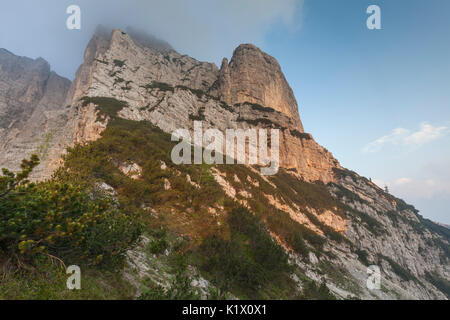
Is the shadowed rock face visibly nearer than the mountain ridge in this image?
No

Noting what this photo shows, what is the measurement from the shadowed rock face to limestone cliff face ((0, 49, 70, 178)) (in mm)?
42595

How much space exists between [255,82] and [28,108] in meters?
71.0

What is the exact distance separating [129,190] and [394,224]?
54048 millimetres

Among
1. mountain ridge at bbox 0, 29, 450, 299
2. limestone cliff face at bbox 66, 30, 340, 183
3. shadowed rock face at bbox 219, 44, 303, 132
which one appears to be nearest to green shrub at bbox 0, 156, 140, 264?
mountain ridge at bbox 0, 29, 450, 299

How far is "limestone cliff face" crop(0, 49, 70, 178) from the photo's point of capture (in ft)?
109

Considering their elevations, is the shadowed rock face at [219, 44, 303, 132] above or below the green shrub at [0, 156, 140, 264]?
above

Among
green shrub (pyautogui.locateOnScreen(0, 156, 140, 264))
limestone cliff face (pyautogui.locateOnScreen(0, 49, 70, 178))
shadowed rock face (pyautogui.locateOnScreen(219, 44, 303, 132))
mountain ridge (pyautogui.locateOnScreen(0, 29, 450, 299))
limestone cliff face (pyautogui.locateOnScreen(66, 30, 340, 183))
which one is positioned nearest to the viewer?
green shrub (pyautogui.locateOnScreen(0, 156, 140, 264))

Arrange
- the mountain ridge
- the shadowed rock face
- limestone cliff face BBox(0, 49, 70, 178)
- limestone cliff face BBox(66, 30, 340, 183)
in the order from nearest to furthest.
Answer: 1. the mountain ridge
2. limestone cliff face BBox(0, 49, 70, 178)
3. limestone cliff face BBox(66, 30, 340, 183)
4. the shadowed rock face

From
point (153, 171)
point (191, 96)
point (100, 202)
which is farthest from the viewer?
point (191, 96)

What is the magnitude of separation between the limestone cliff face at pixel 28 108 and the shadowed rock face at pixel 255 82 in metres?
42.6

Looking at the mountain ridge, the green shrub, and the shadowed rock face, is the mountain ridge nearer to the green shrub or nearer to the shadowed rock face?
the shadowed rock face

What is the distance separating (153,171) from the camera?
41.5ft

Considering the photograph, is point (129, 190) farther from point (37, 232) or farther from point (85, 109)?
point (85, 109)
